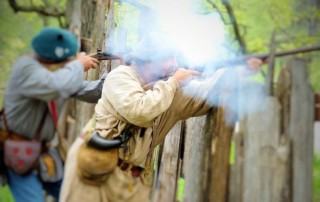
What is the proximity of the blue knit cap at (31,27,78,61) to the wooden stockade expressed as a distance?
484 mm

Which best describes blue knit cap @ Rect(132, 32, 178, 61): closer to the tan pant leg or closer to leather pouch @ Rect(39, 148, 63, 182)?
the tan pant leg

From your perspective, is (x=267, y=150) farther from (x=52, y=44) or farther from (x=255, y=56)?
(x=52, y=44)

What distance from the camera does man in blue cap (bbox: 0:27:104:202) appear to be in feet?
3.17

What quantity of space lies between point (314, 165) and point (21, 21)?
893 millimetres

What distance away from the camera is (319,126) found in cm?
89

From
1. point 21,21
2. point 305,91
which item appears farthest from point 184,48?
point 21,21

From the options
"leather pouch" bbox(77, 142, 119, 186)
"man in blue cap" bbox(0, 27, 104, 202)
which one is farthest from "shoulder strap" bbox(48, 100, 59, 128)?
"leather pouch" bbox(77, 142, 119, 186)

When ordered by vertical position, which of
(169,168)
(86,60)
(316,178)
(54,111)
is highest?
(86,60)

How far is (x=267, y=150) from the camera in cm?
88

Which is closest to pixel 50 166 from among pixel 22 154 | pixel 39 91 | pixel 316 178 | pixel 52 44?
pixel 22 154

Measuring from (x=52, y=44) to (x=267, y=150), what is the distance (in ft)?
2.05

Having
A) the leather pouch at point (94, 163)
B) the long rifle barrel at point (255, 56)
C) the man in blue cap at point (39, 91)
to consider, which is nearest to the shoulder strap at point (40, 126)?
the man in blue cap at point (39, 91)

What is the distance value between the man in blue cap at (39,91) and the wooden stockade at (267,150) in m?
0.46

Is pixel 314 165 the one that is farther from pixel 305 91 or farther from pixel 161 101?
pixel 161 101
